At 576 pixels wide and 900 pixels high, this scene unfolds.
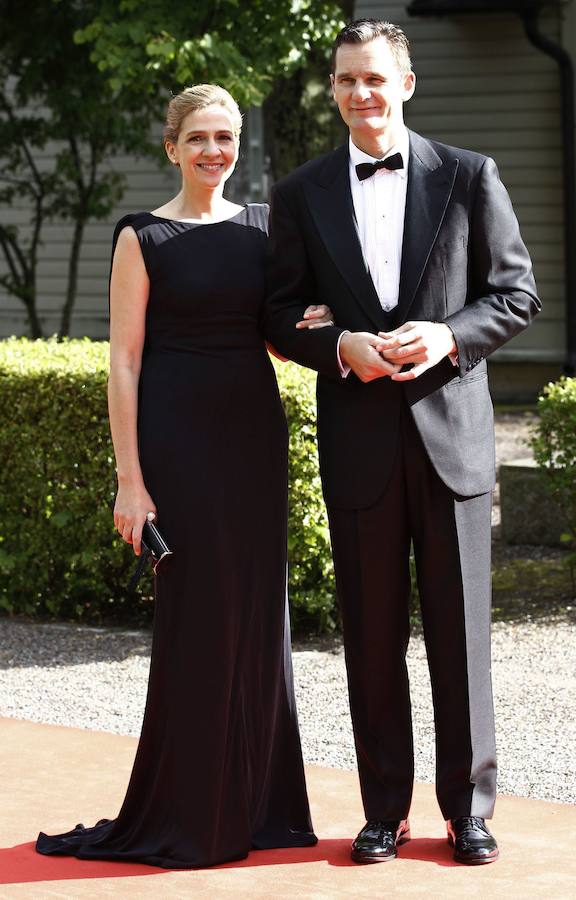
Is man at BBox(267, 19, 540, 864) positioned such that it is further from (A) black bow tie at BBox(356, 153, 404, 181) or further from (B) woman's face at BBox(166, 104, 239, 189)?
(B) woman's face at BBox(166, 104, 239, 189)

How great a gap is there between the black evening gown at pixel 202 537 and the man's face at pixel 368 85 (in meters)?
0.55

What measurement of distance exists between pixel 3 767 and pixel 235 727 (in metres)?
1.28

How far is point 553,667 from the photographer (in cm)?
635

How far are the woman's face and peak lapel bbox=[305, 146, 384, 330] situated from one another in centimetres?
29

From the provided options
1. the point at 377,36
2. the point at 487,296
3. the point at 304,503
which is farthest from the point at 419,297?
the point at 304,503

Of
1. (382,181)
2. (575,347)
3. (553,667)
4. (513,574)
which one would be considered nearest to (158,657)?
(382,181)

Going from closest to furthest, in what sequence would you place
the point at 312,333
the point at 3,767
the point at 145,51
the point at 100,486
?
the point at 312,333 < the point at 3,767 < the point at 100,486 < the point at 145,51

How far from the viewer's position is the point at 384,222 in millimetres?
3951

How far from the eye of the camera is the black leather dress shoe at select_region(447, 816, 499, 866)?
3992 millimetres

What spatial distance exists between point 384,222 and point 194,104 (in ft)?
2.26

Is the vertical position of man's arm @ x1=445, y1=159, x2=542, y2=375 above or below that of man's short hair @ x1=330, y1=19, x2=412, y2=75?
below

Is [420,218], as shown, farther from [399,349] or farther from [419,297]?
[399,349]

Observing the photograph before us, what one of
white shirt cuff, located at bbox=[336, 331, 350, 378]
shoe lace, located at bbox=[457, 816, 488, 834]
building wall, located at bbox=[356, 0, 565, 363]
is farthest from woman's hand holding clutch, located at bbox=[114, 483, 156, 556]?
building wall, located at bbox=[356, 0, 565, 363]

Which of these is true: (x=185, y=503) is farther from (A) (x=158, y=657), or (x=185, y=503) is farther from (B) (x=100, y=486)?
(B) (x=100, y=486)
